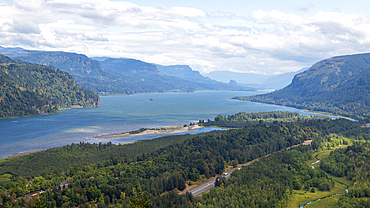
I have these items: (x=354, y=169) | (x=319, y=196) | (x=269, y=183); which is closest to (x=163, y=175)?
(x=269, y=183)

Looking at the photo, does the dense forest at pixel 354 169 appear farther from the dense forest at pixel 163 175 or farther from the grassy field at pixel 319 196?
the dense forest at pixel 163 175

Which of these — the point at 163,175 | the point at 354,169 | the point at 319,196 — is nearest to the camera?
the point at 319,196

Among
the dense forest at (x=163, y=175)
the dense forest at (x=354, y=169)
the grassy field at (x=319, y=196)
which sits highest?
the dense forest at (x=163, y=175)

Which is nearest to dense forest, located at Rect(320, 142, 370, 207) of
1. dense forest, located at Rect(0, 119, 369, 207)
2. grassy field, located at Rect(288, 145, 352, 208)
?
grassy field, located at Rect(288, 145, 352, 208)

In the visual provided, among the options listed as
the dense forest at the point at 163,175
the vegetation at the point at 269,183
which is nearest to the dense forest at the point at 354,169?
the vegetation at the point at 269,183

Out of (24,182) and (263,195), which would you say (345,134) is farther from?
(24,182)

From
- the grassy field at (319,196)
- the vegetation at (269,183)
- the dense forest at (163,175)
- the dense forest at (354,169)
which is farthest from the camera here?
the grassy field at (319,196)

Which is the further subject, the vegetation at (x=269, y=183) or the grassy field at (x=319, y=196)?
the grassy field at (x=319, y=196)

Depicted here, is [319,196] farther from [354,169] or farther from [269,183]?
[354,169]
